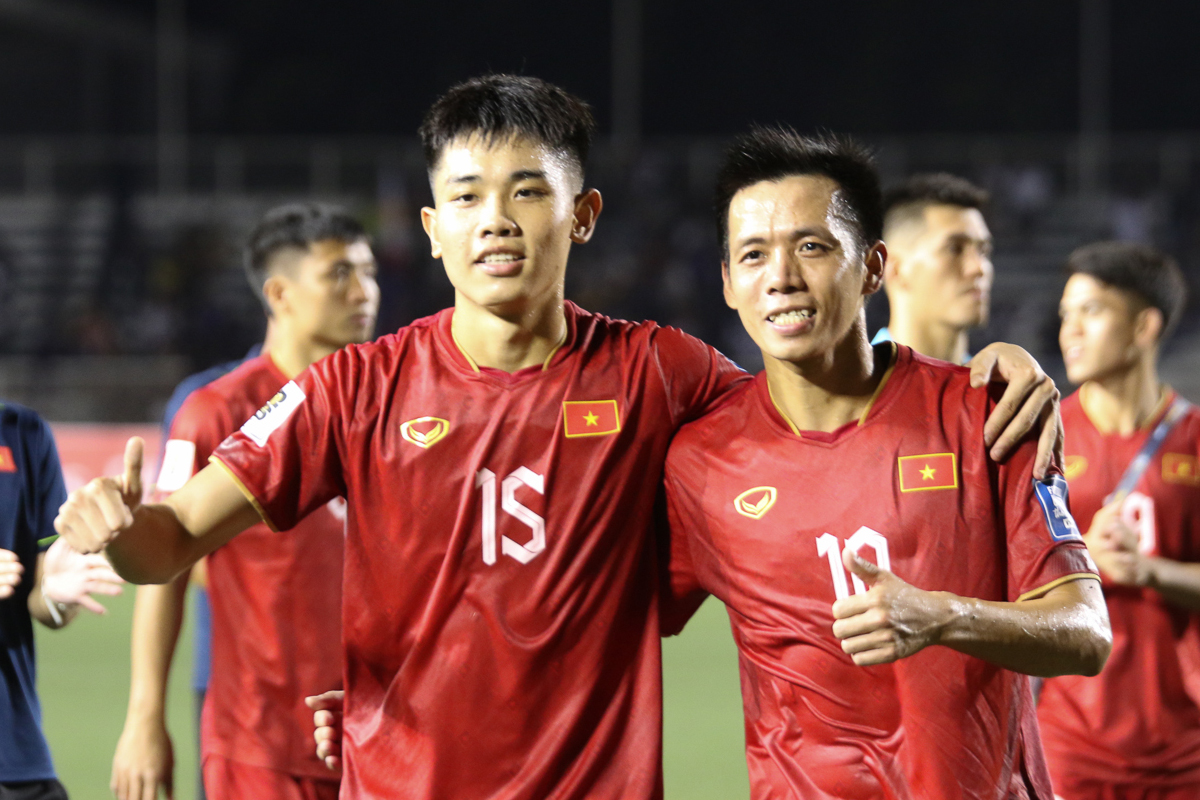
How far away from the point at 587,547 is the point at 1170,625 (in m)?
2.36

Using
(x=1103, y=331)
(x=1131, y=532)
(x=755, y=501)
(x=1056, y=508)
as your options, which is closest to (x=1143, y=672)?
(x=1131, y=532)

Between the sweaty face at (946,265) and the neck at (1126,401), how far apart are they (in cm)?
52

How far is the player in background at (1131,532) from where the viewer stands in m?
4.26

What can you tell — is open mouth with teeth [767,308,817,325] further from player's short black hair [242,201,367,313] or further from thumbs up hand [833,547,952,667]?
player's short black hair [242,201,367,313]

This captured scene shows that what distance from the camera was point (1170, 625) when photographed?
4.34m

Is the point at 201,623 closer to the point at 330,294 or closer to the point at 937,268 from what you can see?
the point at 330,294

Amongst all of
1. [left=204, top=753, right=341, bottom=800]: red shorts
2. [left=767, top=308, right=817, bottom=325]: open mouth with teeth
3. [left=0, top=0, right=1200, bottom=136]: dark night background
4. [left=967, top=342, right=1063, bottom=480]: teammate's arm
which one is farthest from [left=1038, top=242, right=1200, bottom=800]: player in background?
[left=0, top=0, right=1200, bottom=136]: dark night background

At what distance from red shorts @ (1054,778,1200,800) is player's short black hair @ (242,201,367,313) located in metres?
2.97

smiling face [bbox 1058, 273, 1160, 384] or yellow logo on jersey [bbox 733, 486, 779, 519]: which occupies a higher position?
smiling face [bbox 1058, 273, 1160, 384]

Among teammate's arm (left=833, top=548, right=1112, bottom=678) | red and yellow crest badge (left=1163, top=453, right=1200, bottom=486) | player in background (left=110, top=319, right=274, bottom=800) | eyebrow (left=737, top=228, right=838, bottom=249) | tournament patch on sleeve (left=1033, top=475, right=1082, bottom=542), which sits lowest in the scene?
player in background (left=110, top=319, right=274, bottom=800)

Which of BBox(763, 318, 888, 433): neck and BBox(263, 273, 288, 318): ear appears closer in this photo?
BBox(763, 318, 888, 433): neck

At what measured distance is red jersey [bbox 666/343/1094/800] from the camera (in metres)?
2.66

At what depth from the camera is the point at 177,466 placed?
13.1 ft

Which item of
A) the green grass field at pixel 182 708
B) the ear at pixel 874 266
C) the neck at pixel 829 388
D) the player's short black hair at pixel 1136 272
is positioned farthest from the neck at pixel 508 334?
the green grass field at pixel 182 708
